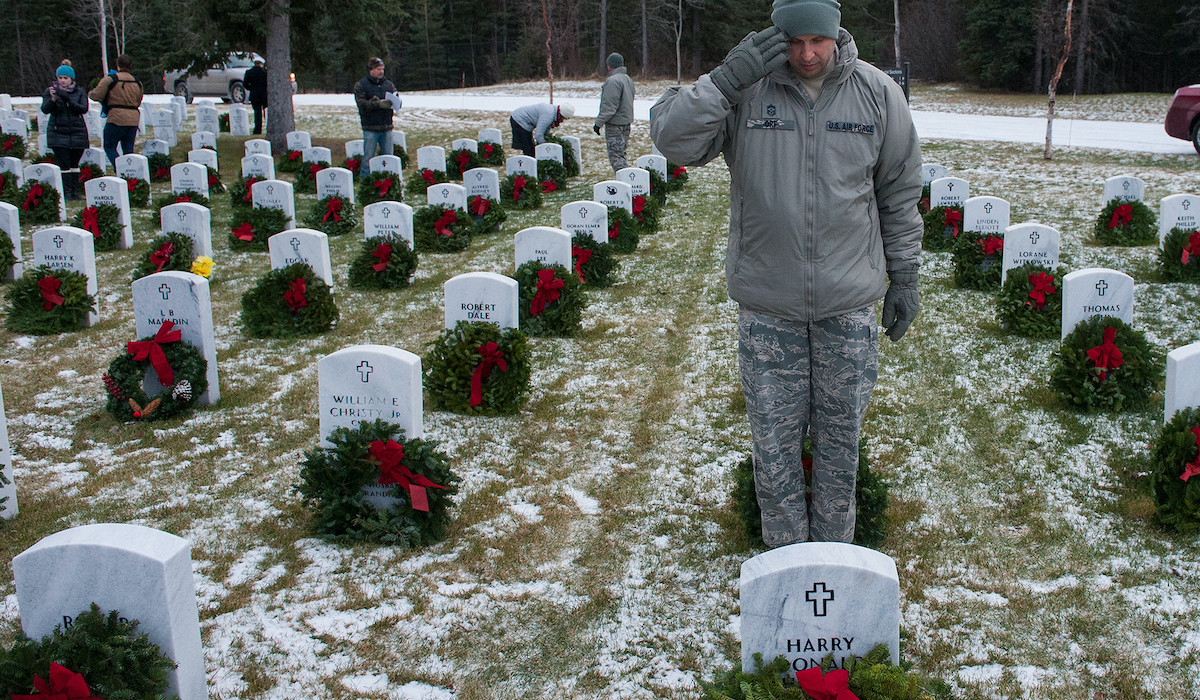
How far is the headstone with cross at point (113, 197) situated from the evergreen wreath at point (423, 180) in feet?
14.4

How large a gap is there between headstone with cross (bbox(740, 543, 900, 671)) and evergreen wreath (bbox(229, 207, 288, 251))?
1008 centimetres

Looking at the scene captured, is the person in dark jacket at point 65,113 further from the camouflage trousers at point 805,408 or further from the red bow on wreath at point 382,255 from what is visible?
the camouflage trousers at point 805,408

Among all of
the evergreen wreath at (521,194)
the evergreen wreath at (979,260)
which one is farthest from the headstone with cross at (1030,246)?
Answer: the evergreen wreath at (521,194)

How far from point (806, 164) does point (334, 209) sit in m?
10.0

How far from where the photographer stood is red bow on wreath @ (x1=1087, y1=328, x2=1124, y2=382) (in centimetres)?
602

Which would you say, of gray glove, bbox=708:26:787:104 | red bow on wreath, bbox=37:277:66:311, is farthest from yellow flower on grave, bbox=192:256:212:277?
gray glove, bbox=708:26:787:104

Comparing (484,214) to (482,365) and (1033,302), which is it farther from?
(1033,302)

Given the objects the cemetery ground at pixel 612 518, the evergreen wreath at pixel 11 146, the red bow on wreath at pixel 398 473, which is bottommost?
the cemetery ground at pixel 612 518

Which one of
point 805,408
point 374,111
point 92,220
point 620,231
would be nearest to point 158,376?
point 805,408

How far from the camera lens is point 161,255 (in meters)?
9.66

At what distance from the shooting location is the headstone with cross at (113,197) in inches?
458

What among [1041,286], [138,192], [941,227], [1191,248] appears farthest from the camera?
[138,192]

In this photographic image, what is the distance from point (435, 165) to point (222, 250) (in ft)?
15.0

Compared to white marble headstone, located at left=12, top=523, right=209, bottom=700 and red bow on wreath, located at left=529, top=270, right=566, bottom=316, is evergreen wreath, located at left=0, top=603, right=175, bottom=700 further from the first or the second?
red bow on wreath, located at left=529, top=270, right=566, bottom=316
